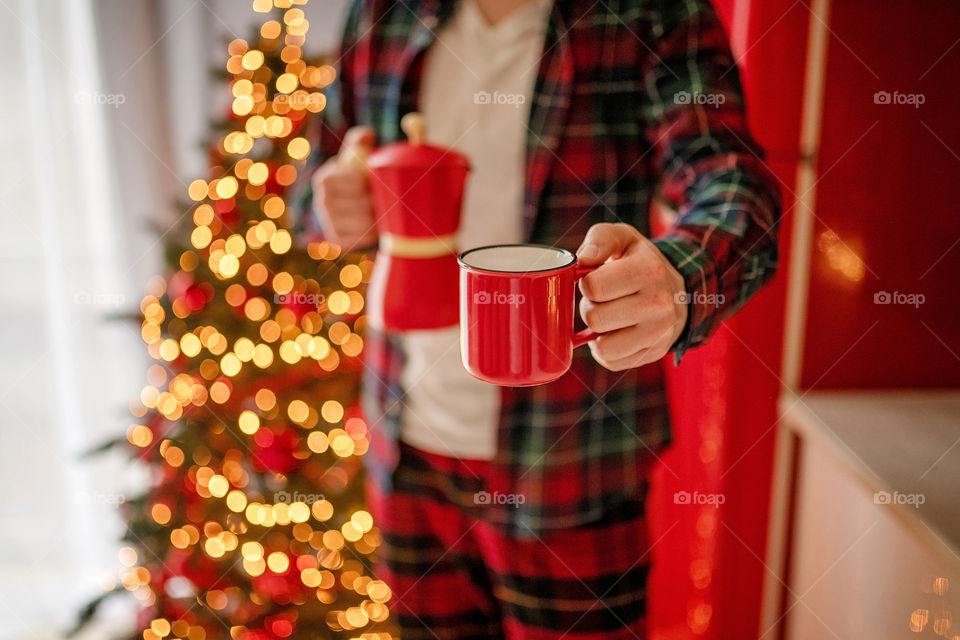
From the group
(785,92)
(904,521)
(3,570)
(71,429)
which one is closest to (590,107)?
(785,92)

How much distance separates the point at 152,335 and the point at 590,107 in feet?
3.25

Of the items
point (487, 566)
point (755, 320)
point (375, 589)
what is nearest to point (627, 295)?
point (487, 566)

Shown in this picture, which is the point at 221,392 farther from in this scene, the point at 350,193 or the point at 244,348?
the point at 350,193

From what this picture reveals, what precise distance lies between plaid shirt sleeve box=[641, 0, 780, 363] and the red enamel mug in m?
0.13
